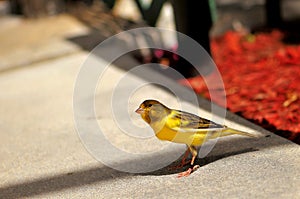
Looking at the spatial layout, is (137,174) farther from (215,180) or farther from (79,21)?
(79,21)

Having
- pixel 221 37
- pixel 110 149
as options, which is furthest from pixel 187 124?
pixel 221 37

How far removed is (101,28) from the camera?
8.41 metres

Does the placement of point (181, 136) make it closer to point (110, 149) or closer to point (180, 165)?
point (180, 165)

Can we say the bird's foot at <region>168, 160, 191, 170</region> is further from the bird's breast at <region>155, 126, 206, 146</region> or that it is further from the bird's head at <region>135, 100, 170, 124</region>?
the bird's head at <region>135, 100, 170, 124</region>

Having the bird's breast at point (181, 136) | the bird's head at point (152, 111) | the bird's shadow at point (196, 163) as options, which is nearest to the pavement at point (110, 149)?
the bird's shadow at point (196, 163)

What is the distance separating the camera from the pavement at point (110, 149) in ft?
11.3

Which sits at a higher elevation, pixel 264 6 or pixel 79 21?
pixel 264 6

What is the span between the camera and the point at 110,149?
4309mm

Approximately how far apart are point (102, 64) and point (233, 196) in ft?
12.3

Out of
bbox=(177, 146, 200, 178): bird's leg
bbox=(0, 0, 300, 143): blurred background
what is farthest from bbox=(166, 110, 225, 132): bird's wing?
bbox=(0, 0, 300, 143): blurred background

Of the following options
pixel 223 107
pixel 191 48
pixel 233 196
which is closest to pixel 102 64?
pixel 191 48

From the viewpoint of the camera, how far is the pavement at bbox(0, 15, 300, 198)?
3.45 meters

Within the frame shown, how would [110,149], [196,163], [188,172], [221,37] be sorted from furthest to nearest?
[221,37] < [110,149] < [196,163] < [188,172]

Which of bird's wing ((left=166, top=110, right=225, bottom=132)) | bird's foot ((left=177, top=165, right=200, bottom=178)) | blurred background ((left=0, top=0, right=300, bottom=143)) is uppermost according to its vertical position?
bird's wing ((left=166, top=110, right=225, bottom=132))
